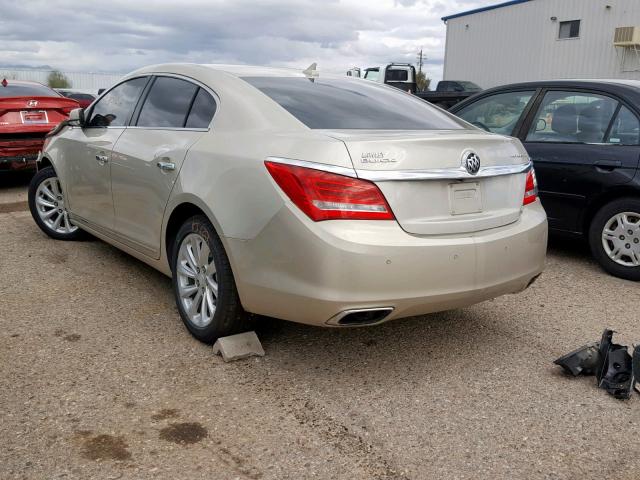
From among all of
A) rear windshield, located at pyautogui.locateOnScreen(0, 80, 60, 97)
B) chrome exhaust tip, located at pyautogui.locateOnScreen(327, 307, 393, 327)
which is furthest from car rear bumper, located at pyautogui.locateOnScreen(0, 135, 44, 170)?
chrome exhaust tip, located at pyautogui.locateOnScreen(327, 307, 393, 327)

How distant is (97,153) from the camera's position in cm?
462

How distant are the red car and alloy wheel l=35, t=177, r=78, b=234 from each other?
8.54 ft

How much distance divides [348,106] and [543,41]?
1029 inches

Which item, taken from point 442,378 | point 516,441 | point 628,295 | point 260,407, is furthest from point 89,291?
point 628,295

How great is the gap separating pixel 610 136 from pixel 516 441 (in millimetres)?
3383

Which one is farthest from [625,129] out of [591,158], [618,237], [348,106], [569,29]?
[569,29]

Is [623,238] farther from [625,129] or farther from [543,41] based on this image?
[543,41]

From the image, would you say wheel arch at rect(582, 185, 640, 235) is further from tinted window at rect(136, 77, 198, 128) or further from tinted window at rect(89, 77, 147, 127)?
tinted window at rect(89, 77, 147, 127)

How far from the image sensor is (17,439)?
2.62 m

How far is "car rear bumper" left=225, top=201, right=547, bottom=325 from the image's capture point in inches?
111

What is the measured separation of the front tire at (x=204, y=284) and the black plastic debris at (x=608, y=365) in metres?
1.74

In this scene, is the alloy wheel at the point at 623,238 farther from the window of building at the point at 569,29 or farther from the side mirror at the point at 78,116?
the window of building at the point at 569,29

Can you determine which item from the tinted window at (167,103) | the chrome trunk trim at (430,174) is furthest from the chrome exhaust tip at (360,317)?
the tinted window at (167,103)

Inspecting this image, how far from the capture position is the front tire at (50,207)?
5734mm
